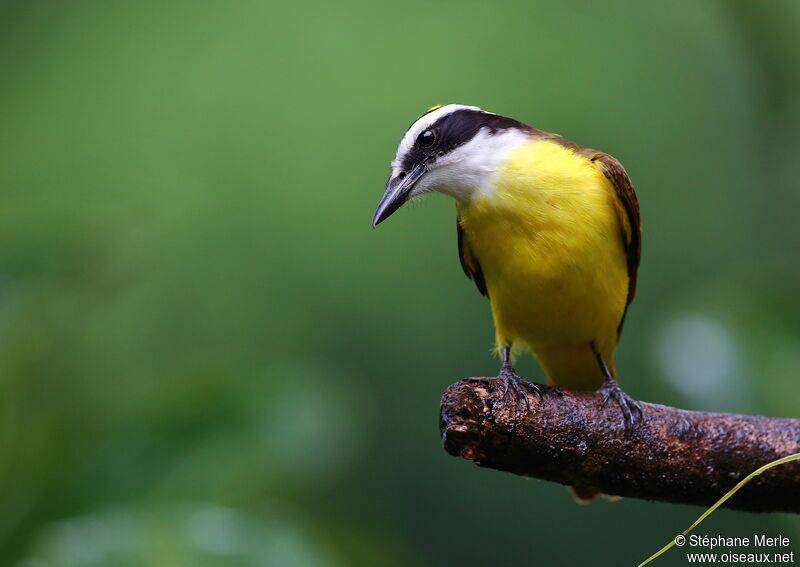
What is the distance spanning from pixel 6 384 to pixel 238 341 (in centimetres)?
307

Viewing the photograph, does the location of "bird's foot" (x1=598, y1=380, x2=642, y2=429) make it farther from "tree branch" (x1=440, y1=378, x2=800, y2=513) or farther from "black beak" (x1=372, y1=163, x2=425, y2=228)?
"black beak" (x1=372, y1=163, x2=425, y2=228)

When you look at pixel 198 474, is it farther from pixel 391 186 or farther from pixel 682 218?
pixel 682 218

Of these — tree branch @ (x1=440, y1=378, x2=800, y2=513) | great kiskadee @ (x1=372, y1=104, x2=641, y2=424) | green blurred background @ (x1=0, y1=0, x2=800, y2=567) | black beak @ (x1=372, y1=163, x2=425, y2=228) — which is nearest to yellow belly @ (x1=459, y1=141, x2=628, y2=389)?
great kiskadee @ (x1=372, y1=104, x2=641, y2=424)

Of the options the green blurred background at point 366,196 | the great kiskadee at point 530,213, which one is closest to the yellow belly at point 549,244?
the great kiskadee at point 530,213

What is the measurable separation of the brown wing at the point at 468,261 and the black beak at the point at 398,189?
206 millimetres

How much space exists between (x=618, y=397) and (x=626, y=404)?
11 centimetres

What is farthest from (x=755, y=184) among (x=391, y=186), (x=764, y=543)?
(x=391, y=186)

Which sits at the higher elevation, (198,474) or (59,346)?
(59,346)

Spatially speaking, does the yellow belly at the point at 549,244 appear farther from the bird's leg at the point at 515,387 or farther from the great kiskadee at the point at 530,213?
the bird's leg at the point at 515,387

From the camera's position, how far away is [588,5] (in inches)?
287

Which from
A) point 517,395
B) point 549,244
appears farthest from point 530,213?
point 517,395

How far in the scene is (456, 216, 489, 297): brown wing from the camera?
3379mm

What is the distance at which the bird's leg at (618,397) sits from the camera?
2893 millimetres

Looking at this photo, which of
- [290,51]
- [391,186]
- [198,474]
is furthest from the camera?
[290,51]
